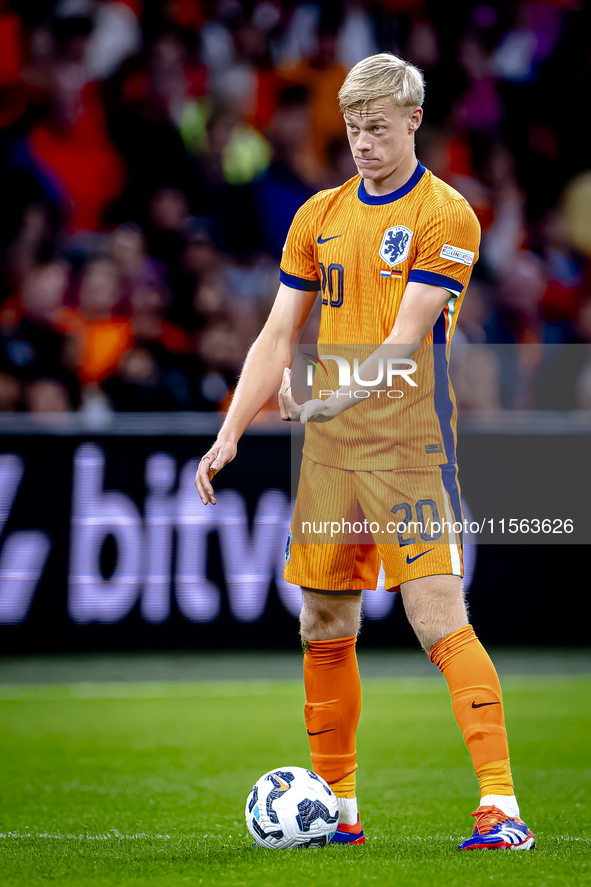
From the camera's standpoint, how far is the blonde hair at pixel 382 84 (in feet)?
10.3

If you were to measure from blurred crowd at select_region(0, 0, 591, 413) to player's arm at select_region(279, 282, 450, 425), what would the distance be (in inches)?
167

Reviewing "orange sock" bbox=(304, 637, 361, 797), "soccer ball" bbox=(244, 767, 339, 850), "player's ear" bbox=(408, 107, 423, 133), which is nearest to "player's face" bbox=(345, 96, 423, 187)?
"player's ear" bbox=(408, 107, 423, 133)

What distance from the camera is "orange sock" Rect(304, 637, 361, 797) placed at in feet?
11.1

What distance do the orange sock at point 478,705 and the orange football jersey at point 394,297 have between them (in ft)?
1.73

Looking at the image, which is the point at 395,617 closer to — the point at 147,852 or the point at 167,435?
the point at 167,435

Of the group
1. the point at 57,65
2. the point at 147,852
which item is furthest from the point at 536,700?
the point at 57,65

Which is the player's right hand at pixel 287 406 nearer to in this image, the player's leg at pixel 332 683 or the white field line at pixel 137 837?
the player's leg at pixel 332 683

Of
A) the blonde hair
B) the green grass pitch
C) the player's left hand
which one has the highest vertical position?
the blonde hair

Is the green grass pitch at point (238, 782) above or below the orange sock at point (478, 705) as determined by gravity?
below

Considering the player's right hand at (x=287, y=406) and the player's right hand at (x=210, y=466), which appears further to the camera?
the player's right hand at (x=210, y=466)

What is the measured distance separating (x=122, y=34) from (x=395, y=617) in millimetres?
5282

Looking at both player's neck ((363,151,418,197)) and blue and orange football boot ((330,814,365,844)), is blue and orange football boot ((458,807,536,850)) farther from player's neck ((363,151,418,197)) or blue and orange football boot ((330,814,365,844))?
player's neck ((363,151,418,197))

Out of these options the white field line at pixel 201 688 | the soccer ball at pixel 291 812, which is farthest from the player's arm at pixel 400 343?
the white field line at pixel 201 688

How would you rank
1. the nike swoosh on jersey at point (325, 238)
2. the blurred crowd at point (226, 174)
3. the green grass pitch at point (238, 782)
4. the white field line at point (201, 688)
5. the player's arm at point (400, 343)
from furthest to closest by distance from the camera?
1. the blurred crowd at point (226, 174)
2. the white field line at point (201, 688)
3. the nike swoosh on jersey at point (325, 238)
4. the player's arm at point (400, 343)
5. the green grass pitch at point (238, 782)
